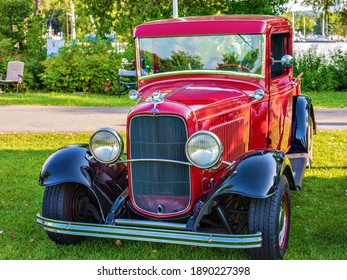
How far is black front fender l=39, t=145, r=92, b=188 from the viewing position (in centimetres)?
502

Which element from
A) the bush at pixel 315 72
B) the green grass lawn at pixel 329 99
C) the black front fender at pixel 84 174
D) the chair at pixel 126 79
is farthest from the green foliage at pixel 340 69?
the black front fender at pixel 84 174

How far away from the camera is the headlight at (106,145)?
4855 mm

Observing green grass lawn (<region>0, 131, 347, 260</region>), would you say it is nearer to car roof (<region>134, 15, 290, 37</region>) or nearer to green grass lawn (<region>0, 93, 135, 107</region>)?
car roof (<region>134, 15, 290, 37</region>)

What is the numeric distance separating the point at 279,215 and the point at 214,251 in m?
0.69

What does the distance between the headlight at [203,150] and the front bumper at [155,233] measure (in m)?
0.51

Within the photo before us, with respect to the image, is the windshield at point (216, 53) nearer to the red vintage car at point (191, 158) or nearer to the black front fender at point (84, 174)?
the red vintage car at point (191, 158)

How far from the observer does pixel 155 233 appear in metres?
4.44

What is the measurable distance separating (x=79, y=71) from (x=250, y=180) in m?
14.2

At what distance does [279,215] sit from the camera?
→ 461cm

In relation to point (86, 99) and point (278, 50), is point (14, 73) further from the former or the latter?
point (278, 50)

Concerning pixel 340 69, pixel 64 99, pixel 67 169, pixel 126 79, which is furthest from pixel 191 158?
pixel 340 69

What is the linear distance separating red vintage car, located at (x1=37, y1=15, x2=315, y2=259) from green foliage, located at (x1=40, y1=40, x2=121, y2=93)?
12.0 meters

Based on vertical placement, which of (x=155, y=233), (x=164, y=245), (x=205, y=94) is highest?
(x=205, y=94)

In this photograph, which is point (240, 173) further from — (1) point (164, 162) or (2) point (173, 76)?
(2) point (173, 76)
